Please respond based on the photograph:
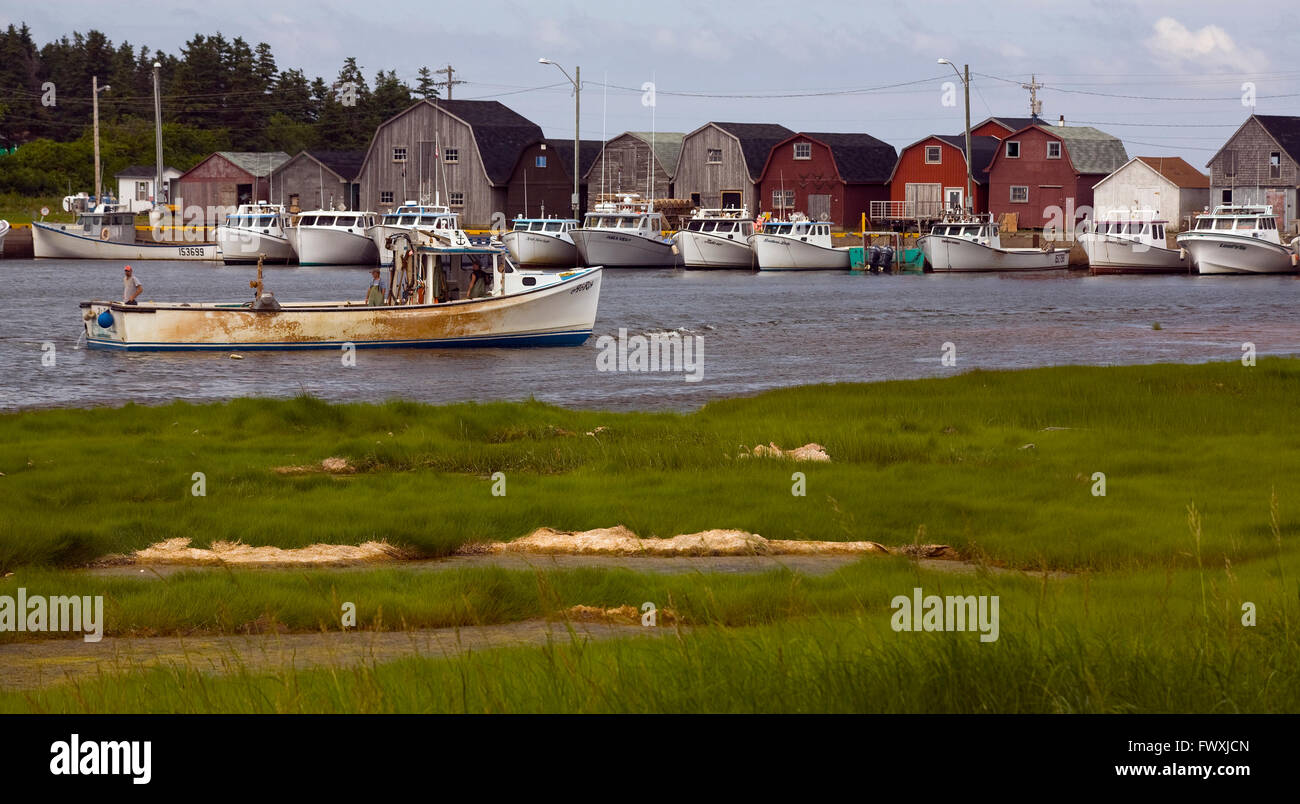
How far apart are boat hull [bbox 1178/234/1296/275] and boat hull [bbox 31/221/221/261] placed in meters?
60.2

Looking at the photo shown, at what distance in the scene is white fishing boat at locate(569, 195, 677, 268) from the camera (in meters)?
86.2

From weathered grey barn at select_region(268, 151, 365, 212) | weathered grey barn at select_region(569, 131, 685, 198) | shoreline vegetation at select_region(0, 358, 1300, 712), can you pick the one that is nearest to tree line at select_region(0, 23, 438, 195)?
weathered grey barn at select_region(268, 151, 365, 212)

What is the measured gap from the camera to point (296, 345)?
3925 cm

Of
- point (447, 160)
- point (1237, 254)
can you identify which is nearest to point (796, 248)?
point (1237, 254)

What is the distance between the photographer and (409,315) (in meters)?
38.9

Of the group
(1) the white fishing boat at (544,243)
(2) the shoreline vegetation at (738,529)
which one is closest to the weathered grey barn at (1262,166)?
(1) the white fishing boat at (544,243)

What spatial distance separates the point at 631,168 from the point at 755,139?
373 inches

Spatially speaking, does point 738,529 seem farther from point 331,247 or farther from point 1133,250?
point 331,247

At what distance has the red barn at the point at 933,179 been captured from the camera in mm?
100188

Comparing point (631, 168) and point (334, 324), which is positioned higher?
point (631, 168)

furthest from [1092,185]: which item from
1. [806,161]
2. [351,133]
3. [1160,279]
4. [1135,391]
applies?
[1135,391]

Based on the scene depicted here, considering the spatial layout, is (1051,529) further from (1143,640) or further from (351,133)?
(351,133)
